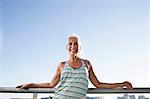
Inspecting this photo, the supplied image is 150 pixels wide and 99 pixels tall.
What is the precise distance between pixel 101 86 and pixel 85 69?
10.1 inches

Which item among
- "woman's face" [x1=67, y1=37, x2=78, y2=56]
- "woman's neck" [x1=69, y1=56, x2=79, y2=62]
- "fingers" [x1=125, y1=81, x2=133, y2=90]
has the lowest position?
"fingers" [x1=125, y1=81, x2=133, y2=90]

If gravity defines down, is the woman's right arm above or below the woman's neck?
below

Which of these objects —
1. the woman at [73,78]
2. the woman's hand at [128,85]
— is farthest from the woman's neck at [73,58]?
the woman's hand at [128,85]

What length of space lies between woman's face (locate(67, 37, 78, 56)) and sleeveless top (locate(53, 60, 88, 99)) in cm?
15

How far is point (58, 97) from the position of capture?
387 cm

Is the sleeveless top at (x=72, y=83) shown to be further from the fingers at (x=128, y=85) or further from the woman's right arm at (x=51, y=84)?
the fingers at (x=128, y=85)

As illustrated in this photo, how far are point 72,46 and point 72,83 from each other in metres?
0.37

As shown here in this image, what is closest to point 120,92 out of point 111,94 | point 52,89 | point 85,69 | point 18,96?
point 111,94

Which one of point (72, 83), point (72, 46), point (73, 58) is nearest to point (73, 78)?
point (72, 83)

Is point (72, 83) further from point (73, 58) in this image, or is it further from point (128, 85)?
point (128, 85)

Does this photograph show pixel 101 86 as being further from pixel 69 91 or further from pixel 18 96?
pixel 18 96

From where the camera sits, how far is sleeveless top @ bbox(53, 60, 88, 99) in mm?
3844

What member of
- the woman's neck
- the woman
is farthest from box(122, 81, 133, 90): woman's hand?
the woman's neck

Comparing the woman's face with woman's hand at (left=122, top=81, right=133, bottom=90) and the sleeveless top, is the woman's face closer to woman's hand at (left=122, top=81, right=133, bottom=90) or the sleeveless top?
the sleeveless top
